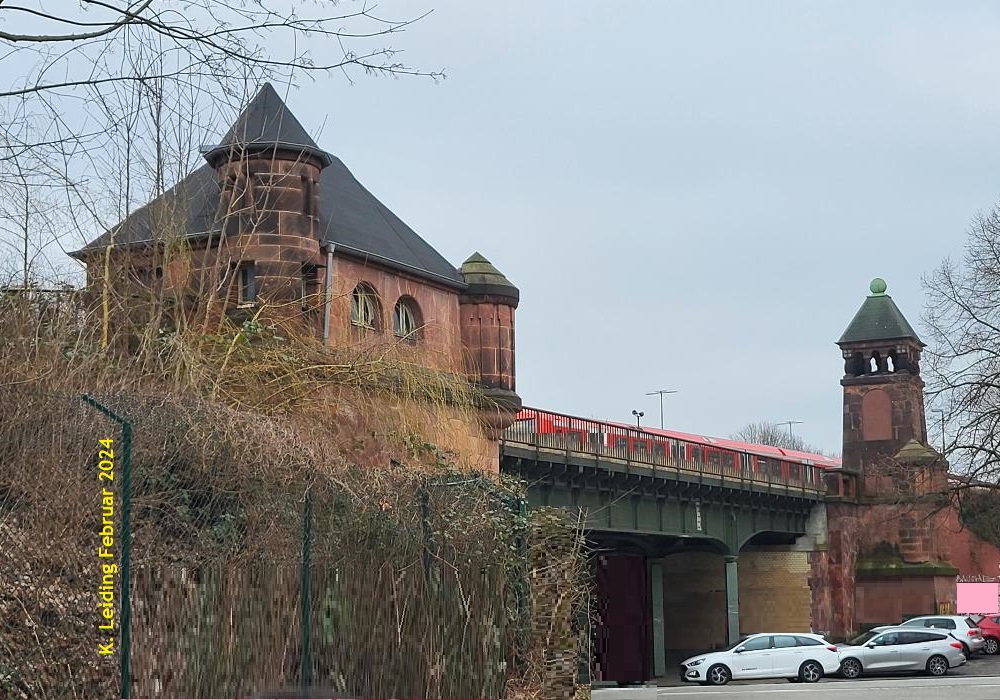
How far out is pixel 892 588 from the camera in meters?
54.6

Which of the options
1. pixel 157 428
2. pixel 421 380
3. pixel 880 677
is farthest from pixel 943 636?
pixel 157 428

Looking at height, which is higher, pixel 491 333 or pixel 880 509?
pixel 491 333

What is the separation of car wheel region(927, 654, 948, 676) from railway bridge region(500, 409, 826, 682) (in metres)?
8.27

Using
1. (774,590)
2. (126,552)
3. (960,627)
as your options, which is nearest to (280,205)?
(126,552)

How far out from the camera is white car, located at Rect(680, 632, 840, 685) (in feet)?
121

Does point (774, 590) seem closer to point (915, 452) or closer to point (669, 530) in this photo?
point (915, 452)

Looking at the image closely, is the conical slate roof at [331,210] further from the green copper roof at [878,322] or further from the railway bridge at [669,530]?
the green copper roof at [878,322]

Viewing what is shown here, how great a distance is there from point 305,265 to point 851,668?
2045 centimetres

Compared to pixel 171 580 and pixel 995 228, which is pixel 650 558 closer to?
pixel 995 228

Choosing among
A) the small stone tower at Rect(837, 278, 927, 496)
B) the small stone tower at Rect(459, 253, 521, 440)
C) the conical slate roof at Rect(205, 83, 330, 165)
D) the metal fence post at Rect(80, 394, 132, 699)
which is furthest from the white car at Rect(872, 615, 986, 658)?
the metal fence post at Rect(80, 394, 132, 699)

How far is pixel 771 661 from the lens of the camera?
37.0 meters

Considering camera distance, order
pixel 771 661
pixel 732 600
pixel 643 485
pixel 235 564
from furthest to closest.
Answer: pixel 732 600 → pixel 643 485 → pixel 771 661 → pixel 235 564

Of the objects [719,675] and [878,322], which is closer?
[719,675]

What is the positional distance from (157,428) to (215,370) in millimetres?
4029
